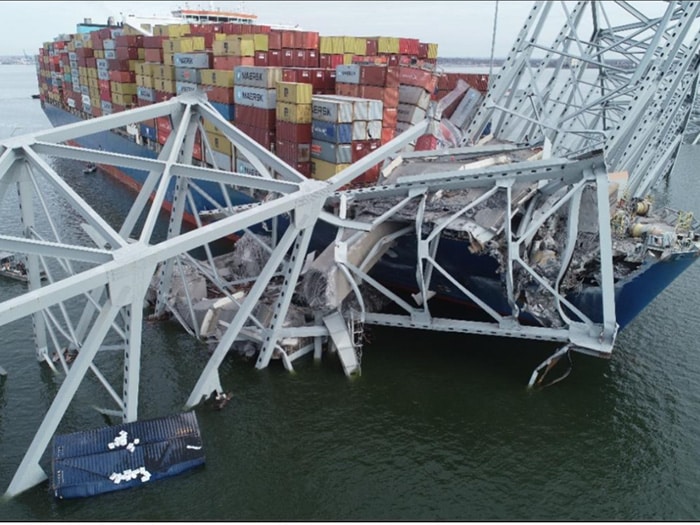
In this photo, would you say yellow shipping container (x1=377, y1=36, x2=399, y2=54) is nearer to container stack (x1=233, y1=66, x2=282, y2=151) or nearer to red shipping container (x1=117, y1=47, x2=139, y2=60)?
container stack (x1=233, y1=66, x2=282, y2=151)

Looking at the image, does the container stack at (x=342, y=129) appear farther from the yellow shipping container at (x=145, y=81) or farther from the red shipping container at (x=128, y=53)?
the red shipping container at (x=128, y=53)

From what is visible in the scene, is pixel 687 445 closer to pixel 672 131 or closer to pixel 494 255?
pixel 494 255

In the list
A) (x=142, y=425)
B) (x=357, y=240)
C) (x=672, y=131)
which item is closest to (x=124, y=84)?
(x=357, y=240)

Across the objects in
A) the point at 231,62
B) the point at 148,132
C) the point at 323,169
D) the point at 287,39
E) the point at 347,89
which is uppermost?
the point at 287,39

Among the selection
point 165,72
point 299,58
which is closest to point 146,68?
point 165,72

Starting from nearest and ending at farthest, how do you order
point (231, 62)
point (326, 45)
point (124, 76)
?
1. point (231, 62)
2. point (326, 45)
3. point (124, 76)

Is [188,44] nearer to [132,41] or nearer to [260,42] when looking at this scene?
[260,42]

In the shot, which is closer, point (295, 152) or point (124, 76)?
point (295, 152)

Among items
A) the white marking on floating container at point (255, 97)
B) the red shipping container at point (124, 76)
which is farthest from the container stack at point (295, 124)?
the red shipping container at point (124, 76)

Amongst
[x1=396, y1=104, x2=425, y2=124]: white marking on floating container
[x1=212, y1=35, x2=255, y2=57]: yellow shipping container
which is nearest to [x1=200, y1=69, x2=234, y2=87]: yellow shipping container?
[x1=212, y1=35, x2=255, y2=57]: yellow shipping container
